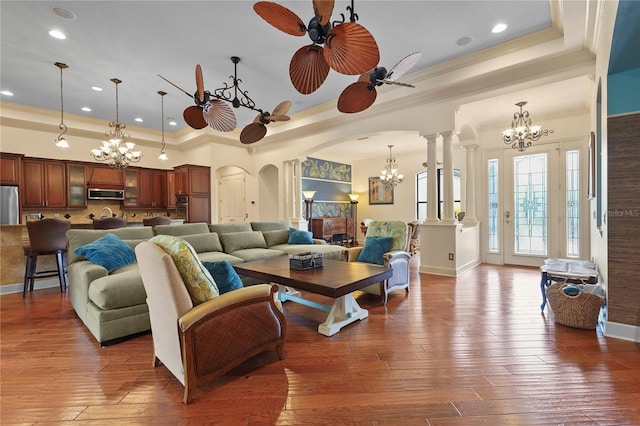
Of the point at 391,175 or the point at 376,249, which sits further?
the point at 391,175

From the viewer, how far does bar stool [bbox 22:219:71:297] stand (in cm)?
383

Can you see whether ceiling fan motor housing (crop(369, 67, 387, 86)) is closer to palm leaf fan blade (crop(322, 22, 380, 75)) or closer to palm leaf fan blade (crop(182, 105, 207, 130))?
palm leaf fan blade (crop(322, 22, 380, 75))

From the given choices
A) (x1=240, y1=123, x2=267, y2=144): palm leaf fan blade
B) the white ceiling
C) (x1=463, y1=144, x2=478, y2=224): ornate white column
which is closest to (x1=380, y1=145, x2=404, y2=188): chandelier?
(x1=463, y1=144, x2=478, y2=224): ornate white column

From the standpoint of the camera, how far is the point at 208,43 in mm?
3570

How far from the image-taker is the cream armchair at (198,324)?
1.72 meters

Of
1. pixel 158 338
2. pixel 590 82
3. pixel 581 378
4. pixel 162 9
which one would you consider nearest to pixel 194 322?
pixel 158 338

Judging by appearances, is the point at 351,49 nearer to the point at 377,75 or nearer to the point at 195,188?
the point at 377,75

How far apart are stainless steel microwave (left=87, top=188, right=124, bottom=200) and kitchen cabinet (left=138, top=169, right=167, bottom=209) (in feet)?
1.44

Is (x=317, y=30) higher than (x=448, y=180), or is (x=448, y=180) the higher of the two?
(x=317, y=30)

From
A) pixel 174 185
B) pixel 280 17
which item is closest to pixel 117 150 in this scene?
pixel 174 185

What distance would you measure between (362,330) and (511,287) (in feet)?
8.86

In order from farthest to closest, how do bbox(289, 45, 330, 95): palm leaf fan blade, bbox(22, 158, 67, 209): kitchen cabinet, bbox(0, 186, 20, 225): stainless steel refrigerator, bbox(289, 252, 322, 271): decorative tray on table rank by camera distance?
bbox(22, 158, 67, 209): kitchen cabinet, bbox(0, 186, 20, 225): stainless steel refrigerator, bbox(289, 252, 322, 271): decorative tray on table, bbox(289, 45, 330, 95): palm leaf fan blade

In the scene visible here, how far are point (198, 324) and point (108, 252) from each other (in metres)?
2.00

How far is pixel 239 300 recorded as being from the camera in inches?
76.0
